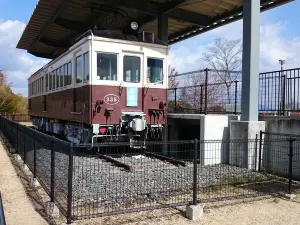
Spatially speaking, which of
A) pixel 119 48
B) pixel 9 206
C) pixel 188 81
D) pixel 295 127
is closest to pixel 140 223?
pixel 9 206

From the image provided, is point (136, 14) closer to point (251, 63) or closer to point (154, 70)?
point (154, 70)

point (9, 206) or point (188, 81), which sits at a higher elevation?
point (188, 81)

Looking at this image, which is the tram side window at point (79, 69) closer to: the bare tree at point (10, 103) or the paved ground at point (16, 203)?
the paved ground at point (16, 203)

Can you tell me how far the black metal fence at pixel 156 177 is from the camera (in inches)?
211

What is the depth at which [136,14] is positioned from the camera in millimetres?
15812

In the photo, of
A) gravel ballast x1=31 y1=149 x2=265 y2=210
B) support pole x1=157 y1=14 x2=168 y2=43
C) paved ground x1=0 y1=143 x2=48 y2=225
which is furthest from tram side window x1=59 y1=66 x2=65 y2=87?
gravel ballast x1=31 y1=149 x2=265 y2=210

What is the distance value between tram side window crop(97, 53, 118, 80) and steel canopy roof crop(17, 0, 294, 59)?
386 centimetres

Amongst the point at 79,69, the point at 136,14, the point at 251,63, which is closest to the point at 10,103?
the point at 136,14

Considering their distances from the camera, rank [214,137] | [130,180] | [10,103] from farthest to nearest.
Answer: [10,103]
[214,137]
[130,180]

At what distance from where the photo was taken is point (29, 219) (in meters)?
5.02

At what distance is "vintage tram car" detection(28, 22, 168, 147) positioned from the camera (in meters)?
9.89

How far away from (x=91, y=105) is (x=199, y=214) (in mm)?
5528

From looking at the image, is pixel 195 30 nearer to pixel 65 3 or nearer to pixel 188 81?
pixel 188 81

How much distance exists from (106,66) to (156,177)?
4.16 meters
